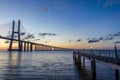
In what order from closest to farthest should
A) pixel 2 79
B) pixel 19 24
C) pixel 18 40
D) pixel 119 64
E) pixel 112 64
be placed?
1. pixel 119 64
2. pixel 112 64
3. pixel 2 79
4. pixel 18 40
5. pixel 19 24

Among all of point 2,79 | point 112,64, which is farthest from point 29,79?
point 112,64

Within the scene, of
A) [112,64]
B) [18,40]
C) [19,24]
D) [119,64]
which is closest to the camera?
[119,64]

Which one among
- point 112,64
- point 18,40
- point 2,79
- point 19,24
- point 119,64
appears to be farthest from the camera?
point 19,24

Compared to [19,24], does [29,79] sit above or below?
below

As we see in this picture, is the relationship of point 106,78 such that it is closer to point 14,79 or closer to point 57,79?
point 57,79

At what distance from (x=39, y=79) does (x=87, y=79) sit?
6028 mm

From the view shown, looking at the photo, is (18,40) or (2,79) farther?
(18,40)

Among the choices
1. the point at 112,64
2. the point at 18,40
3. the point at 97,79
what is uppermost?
the point at 18,40

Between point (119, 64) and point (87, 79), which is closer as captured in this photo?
point (119, 64)

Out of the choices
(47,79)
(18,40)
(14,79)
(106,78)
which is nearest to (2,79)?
(14,79)

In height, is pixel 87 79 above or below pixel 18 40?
below

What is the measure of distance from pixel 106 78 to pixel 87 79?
8.67 ft

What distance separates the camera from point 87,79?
26016mm

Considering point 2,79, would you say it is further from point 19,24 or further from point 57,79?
point 19,24
